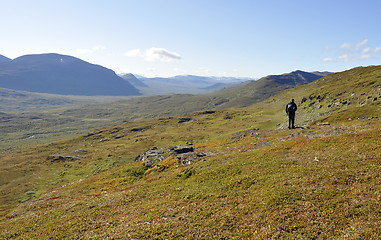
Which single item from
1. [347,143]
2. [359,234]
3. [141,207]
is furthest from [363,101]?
[141,207]

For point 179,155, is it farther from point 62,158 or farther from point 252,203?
point 62,158

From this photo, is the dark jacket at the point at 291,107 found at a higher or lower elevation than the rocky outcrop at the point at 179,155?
higher

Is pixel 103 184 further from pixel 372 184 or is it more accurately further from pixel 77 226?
pixel 372 184

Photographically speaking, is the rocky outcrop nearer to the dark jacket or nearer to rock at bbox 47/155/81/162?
the dark jacket

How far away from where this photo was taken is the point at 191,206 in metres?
18.4

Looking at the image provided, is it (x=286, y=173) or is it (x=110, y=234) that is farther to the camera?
(x=286, y=173)

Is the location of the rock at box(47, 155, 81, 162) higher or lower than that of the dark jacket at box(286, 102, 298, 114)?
lower

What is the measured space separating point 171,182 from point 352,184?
19808 mm

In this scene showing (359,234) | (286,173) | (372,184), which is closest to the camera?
(359,234)

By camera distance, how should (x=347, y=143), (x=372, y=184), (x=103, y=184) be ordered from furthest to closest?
(x=103, y=184)
(x=347, y=143)
(x=372, y=184)

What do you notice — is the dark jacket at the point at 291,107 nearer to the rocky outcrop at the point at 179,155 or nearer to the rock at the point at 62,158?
the rocky outcrop at the point at 179,155

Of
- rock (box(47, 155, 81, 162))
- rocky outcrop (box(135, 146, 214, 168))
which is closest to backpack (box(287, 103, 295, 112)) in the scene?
rocky outcrop (box(135, 146, 214, 168))

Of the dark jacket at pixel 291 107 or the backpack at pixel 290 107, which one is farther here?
the backpack at pixel 290 107

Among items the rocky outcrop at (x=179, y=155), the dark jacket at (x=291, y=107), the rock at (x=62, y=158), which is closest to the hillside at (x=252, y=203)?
the rocky outcrop at (x=179, y=155)
